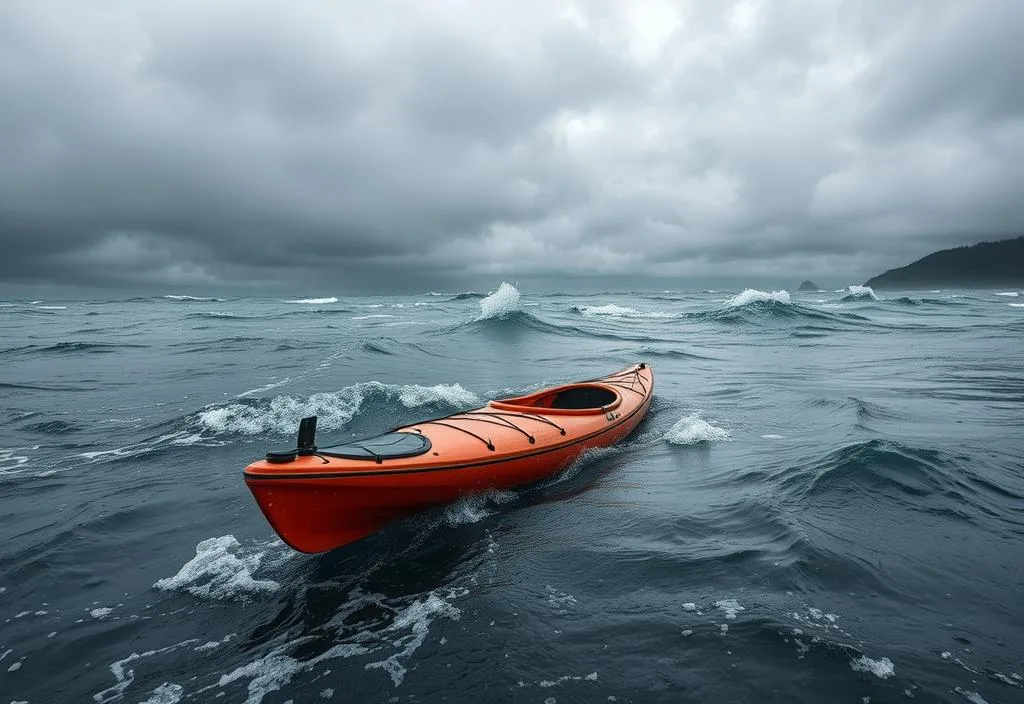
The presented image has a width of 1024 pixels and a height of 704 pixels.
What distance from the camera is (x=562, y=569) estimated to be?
520 cm

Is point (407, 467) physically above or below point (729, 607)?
above

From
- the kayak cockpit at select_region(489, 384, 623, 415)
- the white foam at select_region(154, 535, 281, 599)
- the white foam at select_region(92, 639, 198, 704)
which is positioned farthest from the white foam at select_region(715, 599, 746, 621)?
the kayak cockpit at select_region(489, 384, 623, 415)

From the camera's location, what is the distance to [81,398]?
13.6 m

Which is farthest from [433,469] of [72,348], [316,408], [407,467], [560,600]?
[72,348]

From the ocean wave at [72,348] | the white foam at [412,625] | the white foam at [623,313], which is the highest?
the white foam at [623,313]

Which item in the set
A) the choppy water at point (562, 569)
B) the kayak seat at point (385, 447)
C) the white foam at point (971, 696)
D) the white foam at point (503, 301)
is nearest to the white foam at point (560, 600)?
the choppy water at point (562, 569)

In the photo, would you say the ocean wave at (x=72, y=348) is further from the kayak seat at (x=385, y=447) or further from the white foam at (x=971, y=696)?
the white foam at (x=971, y=696)

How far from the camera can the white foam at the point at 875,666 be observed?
3559 mm

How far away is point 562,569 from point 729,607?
→ 5.07ft

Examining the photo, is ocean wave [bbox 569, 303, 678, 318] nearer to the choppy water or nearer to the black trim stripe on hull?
the choppy water

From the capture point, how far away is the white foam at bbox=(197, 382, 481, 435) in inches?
432

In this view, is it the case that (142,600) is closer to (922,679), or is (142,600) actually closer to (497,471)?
(497,471)

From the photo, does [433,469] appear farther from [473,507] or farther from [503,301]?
[503,301]

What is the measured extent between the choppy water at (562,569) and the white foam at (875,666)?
0.02m
